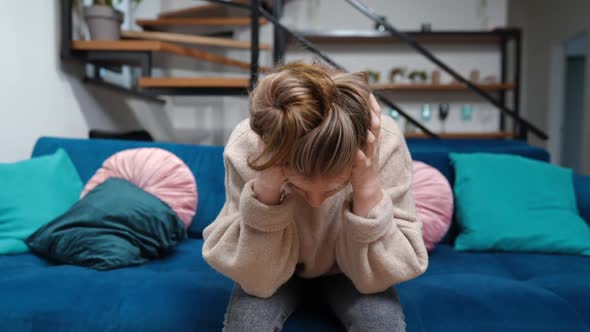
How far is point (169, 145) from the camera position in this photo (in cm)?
179

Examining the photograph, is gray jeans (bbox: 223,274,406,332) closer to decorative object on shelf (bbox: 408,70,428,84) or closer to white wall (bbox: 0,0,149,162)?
white wall (bbox: 0,0,149,162)

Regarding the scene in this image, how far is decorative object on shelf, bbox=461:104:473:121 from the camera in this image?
4.44 m

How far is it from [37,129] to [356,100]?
→ 2076 mm

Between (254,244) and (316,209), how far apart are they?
170 millimetres

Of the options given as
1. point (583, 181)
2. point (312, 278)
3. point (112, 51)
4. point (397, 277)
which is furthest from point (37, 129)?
point (583, 181)

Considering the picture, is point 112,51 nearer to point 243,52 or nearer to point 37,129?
point 37,129

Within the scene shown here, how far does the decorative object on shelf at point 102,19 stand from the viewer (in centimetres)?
261

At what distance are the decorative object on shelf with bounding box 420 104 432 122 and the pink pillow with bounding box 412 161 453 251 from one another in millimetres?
3005

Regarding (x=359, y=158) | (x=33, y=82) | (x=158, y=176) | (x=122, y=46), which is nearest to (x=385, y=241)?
(x=359, y=158)

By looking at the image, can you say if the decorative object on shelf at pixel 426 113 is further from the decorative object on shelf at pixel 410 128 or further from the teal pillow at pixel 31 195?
the teal pillow at pixel 31 195

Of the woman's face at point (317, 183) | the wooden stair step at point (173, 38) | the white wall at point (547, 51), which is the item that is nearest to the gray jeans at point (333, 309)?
the woman's face at point (317, 183)

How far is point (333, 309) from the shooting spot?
1000 mm

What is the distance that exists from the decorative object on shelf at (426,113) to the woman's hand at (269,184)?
12.7 feet

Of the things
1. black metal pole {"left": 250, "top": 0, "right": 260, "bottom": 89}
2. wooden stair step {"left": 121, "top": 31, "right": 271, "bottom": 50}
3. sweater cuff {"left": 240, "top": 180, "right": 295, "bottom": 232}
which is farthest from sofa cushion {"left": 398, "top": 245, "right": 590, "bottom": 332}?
wooden stair step {"left": 121, "top": 31, "right": 271, "bottom": 50}
